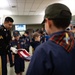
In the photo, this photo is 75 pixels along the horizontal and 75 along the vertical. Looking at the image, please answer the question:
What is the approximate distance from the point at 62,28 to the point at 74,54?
0.19 m

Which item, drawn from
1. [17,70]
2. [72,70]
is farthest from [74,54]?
[17,70]

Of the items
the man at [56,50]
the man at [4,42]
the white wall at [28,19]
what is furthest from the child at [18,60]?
the white wall at [28,19]

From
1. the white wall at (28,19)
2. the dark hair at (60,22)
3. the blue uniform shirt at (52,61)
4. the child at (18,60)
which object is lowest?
the child at (18,60)

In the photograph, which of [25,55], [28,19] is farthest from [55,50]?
[28,19]

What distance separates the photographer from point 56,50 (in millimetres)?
949

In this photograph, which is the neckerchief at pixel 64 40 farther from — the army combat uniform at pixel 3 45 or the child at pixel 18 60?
the child at pixel 18 60

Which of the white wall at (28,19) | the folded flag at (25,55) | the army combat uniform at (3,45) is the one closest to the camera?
the folded flag at (25,55)

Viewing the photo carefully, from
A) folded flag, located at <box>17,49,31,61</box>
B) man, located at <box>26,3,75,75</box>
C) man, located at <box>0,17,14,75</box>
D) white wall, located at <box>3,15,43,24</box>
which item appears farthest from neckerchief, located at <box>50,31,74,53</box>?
white wall, located at <box>3,15,43,24</box>

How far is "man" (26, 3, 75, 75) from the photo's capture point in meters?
0.93

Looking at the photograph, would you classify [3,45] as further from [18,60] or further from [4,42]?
[18,60]

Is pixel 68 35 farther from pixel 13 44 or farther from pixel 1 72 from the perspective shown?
pixel 13 44

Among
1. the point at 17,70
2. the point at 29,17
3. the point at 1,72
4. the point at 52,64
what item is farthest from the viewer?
the point at 29,17

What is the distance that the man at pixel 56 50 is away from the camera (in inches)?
36.4

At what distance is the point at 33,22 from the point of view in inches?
484
